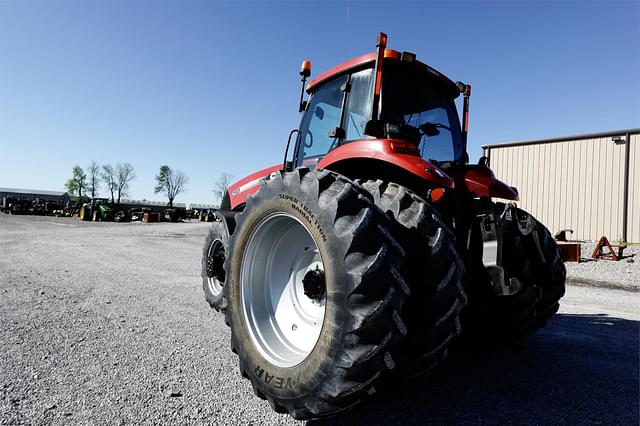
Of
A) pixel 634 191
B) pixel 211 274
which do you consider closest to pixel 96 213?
pixel 211 274

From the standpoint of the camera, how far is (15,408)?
2049 mm

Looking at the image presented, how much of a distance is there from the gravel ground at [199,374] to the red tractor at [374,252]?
12.2 inches

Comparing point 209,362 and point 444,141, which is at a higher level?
point 444,141

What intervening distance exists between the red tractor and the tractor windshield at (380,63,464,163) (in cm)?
1

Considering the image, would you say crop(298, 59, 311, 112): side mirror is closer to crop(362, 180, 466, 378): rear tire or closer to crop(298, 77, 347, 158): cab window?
crop(298, 77, 347, 158): cab window

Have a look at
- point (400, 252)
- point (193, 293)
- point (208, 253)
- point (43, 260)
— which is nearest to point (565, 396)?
point (400, 252)

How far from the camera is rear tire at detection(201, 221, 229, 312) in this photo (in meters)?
4.28

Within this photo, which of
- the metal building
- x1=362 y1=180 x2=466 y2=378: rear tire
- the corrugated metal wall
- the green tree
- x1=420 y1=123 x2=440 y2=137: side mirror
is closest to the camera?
x1=362 y1=180 x2=466 y2=378: rear tire

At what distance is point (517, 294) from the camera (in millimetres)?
2721

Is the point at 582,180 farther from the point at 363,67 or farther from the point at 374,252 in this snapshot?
the point at 374,252

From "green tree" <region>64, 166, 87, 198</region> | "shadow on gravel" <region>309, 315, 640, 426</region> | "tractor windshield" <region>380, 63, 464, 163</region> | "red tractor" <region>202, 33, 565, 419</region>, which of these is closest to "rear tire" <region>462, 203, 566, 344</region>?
"red tractor" <region>202, 33, 565, 419</region>

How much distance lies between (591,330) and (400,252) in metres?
3.52

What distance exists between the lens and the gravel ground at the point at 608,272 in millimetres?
7980

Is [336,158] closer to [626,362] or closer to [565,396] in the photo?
[565,396]
